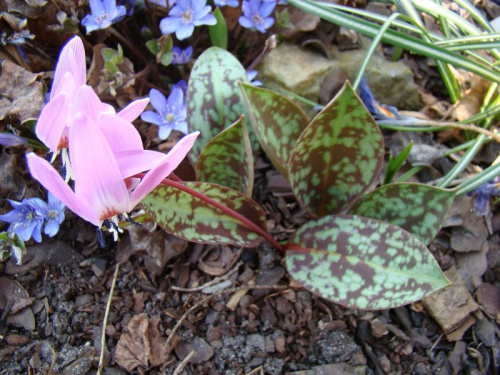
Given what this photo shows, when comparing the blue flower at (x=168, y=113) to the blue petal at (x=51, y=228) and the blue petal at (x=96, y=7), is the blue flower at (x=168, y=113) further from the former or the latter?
the blue petal at (x=51, y=228)

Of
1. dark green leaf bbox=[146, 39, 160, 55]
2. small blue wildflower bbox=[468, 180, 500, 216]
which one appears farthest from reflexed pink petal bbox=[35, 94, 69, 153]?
small blue wildflower bbox=[468, 180, 500, 216]

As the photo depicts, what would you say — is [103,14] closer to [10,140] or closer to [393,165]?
[10,140]

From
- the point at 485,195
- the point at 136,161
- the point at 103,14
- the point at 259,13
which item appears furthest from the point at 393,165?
the point at 103,14

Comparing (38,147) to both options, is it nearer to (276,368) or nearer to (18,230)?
(18,230)

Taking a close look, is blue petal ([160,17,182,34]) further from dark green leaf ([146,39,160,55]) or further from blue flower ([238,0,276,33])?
blue flower ([238,0,276,33])

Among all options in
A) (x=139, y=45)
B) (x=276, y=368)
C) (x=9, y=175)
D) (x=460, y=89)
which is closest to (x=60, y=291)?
(x=9, y=175)
